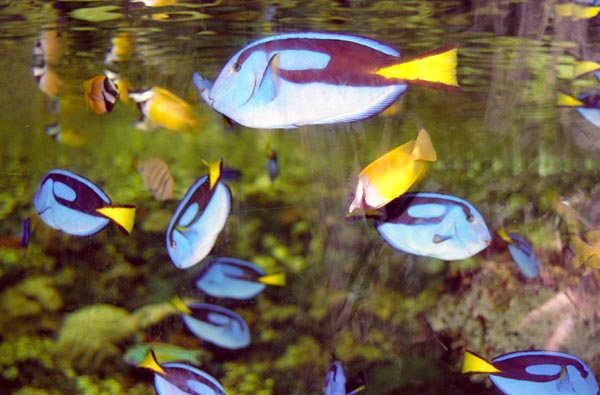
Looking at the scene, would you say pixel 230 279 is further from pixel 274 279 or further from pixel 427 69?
pixel 427 69

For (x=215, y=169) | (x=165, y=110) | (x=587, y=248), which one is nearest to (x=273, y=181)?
(x=215, y=169)

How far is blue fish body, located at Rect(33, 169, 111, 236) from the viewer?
191cm

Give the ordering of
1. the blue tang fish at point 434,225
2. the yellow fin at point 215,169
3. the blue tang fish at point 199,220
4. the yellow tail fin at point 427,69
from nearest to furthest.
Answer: the yellow tail fin at point 427,69, the blue tang fish at point 434,225, the blue tang fish at point 199,220, the yellow fin at point 215,169

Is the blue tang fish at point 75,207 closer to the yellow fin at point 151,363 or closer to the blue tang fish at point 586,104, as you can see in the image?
the yellow fin at point 151,363

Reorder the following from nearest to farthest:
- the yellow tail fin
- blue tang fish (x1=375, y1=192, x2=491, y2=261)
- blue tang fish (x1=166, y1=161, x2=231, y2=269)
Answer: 1. the yellow tail fin
2. blue tang fish (x1=375, y1=192, x2=491, y2=261)
3. blue tang fish (x1=166, y1=161, x2=231, y2=269)

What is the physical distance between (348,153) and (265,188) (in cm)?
29

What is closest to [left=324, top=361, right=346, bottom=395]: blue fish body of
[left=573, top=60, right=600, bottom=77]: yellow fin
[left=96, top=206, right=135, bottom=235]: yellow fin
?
[left=96, top=206, right=135, bottom=235]: yellow fin

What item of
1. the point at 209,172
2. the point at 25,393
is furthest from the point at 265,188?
the point at 25,393

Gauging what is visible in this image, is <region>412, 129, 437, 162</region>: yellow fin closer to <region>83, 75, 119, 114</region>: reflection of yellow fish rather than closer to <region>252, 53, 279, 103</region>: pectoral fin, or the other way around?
<region>252, 53, 279, 103</region>: pectoral fin

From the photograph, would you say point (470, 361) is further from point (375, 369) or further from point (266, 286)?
point (266, 286)

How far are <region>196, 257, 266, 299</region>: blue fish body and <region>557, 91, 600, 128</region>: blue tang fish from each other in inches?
42.7

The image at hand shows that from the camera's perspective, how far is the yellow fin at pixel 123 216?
1.99 meters

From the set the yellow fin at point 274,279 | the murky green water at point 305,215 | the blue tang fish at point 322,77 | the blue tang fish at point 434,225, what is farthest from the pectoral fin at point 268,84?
the yellow fin at point 274,279

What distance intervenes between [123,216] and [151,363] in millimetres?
479
